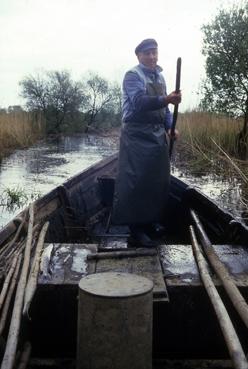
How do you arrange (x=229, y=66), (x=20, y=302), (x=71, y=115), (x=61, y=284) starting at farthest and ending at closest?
(x=71, y=115)
(x=229, y=66)
(x=61, y=284)
(x=20, y=302)

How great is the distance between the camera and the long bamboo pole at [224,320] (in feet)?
6.35

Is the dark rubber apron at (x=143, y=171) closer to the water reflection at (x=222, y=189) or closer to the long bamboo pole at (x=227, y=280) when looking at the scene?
the long bamboo pole at (x=227, y=280)

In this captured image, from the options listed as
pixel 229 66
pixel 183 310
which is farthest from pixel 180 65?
pixel 229 66

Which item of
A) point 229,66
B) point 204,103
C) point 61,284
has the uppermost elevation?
point 229,66

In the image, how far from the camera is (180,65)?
3.92 meters

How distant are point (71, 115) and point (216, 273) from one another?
34.7m

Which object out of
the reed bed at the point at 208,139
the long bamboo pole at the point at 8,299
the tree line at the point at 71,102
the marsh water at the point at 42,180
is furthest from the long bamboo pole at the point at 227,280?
the tree line at the point at 71,102

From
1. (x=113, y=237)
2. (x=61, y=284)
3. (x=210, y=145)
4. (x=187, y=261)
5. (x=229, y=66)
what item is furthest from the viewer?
(x=229, y=66)

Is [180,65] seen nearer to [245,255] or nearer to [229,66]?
[245,255]

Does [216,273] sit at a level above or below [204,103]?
below

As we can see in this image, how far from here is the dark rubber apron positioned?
427 cm

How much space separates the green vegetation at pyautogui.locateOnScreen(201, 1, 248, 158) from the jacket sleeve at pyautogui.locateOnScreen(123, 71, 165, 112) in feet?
33.0

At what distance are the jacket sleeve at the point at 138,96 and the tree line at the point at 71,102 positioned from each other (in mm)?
25349

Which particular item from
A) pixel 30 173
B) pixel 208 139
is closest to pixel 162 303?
pixel 208 139
